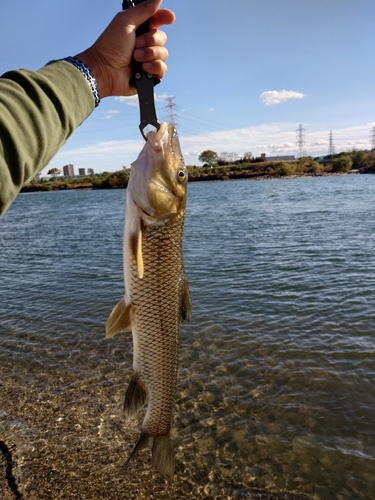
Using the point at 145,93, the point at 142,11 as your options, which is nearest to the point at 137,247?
the point at 145,93

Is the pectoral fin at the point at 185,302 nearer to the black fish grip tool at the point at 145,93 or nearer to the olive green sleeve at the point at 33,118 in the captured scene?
the black fish grip tool at the point at 145,93

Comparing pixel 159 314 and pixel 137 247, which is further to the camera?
pixel 159 314

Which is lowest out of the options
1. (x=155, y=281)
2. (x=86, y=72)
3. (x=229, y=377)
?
(x=229, y=377)

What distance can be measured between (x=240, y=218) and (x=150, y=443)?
26.7m

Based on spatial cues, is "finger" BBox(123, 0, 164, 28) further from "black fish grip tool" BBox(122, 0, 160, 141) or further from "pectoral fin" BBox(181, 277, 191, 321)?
"pectoral fin" BBox(181, 277, 191, 321)

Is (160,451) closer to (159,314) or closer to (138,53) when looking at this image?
(159,314)

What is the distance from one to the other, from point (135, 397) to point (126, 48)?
102 inches

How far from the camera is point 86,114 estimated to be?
2.12 meters

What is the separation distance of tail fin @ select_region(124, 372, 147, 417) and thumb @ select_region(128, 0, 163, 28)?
2593 millimetres

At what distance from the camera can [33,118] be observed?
1.71 metres

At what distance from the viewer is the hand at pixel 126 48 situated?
7.92 feet

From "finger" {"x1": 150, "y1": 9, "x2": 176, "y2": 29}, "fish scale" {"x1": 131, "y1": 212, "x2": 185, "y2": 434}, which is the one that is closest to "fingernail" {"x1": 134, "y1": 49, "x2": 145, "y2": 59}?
"finger" {"x1": 150, "y1": 9, "x2": 176, "y2": 29}

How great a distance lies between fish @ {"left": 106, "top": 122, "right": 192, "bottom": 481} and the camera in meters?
2.97

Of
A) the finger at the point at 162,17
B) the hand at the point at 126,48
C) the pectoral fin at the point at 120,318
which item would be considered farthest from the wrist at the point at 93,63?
the pectoral fin at the point at 120,318
